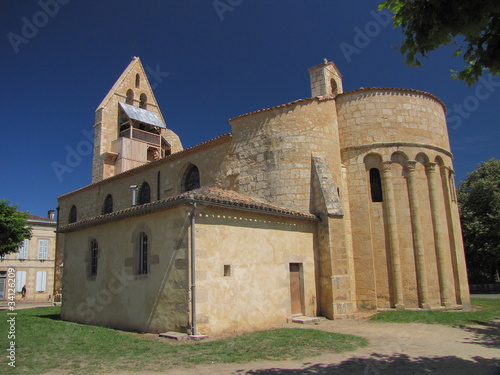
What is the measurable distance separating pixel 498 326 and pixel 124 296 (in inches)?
439

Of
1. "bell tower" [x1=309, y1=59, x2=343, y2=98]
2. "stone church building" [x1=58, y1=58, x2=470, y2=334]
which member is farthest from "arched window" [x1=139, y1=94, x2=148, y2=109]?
"bell tower" [x1=309, y1=59, x2=343, y2=98]

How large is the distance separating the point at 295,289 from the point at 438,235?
631 centimetres

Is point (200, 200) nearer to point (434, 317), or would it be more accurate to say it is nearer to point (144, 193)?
point (434, 317)

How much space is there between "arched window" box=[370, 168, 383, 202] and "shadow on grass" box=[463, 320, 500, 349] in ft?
18.0

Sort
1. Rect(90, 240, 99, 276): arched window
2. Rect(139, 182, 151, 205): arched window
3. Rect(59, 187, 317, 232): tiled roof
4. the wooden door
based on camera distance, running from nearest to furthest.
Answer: Rect(59, 187, 317, 232): tiled roof, the wooden door, Rect(90, 240, 99, 276): arched window, Rect(139, 182, 151, 205): arched window

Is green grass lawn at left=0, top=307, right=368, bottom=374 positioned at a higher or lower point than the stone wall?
lower

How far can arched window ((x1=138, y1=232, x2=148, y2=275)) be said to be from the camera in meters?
11.6

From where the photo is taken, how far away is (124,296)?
11891mm

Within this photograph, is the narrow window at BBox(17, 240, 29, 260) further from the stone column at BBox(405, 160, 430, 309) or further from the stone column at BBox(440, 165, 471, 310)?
the stone column at BBox(440, 165, 471, 310)

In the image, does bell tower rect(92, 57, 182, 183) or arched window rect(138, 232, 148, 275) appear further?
bell tower rect(92, 57, 182, 183)

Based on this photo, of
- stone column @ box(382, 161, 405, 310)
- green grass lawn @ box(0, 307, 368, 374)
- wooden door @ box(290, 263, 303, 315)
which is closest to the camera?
green grass lawn @ box(0, 307, 368, 374)

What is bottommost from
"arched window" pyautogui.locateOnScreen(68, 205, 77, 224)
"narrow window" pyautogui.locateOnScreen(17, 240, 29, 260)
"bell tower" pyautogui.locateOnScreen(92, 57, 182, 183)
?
"narrow window" pyautogui.locateOnScreen(17, 240, 29, 260)

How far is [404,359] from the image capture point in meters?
7.54

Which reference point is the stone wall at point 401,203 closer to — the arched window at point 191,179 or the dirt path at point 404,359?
the dirt path at point 404,359
